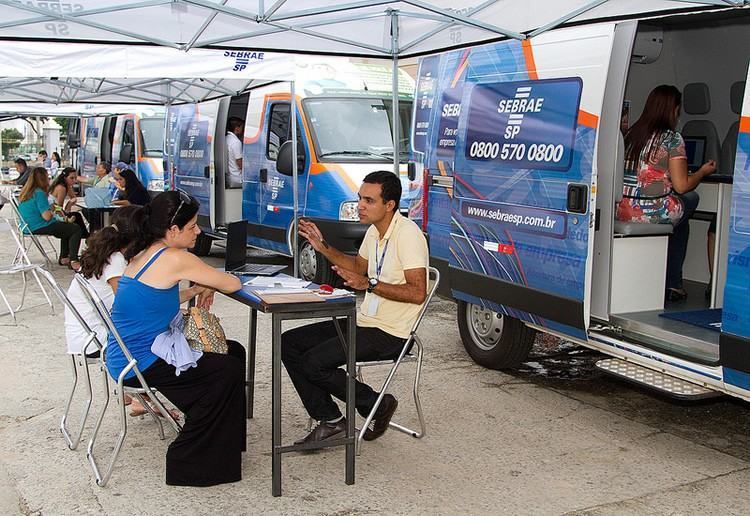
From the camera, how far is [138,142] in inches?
679

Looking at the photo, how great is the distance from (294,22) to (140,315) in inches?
129

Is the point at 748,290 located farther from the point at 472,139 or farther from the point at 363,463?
the point at 472,139

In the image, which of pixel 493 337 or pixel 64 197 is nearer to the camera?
pixel 493 337

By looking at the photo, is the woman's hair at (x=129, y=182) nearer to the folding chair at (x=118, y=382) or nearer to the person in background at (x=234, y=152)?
the person in background at (x=234, y=152)

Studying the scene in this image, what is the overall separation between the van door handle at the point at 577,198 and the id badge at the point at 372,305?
4.26ft

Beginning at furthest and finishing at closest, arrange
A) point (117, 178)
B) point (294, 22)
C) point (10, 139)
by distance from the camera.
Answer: point (10, 139) < point (117, 178) < point (294, 22)

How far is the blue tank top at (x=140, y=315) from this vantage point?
13.9 feet

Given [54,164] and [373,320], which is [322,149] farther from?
[54,164]

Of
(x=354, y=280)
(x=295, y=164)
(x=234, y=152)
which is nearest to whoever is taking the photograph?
(x=354, y=280)

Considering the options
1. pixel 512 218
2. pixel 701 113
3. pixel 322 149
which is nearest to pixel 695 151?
pixel 701 113

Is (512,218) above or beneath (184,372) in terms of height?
above

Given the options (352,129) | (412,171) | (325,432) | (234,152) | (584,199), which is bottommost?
(325,432)

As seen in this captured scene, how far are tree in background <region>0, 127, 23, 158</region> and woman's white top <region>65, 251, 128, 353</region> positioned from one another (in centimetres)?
5006

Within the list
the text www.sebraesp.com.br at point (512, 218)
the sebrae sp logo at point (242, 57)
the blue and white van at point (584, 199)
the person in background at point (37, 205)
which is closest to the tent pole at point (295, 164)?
the sebrae sp logo at point (242, 57)
